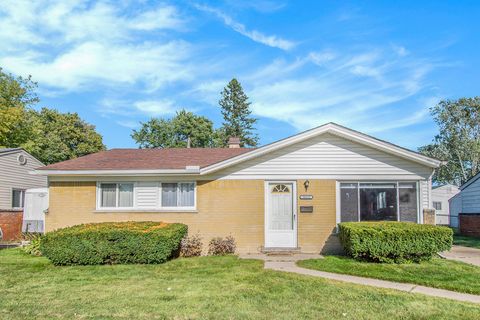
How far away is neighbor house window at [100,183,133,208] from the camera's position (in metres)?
13.1

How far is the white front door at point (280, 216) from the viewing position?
496 inches

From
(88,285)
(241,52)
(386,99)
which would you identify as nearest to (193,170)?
(88,285)

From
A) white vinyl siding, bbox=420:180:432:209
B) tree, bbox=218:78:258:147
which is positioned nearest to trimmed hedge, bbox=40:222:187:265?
white vinyl siding, bbox=420:180:432:209

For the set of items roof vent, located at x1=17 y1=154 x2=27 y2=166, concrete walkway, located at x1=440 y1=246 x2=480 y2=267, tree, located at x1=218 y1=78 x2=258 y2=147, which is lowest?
concrete walkway, located at x1=440 y1=246 x2=480 y2=267

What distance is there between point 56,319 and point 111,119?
2622cm

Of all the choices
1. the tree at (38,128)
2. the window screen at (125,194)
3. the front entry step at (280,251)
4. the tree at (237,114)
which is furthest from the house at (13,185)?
the tree at (237,114)

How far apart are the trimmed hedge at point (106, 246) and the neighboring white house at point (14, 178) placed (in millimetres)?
10530

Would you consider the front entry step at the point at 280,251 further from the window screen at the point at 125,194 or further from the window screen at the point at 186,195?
the window screen at the point at 125,194

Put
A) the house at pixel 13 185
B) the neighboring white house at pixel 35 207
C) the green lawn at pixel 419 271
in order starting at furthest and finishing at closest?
1. the house at pixel 13 185
2. the neighboring white house at pixel 35 207
3. the green lawn at pixel 419 271

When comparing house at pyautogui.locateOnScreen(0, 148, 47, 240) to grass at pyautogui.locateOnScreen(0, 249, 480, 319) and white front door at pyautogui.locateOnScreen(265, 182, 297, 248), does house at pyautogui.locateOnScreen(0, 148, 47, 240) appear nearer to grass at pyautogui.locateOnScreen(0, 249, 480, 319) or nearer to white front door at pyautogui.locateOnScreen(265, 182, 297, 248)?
grass at pyautogui.locateOnScreen(0, 249, 480, 319)

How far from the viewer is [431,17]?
1372 cm

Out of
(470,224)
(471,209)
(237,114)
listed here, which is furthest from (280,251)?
(237,114)

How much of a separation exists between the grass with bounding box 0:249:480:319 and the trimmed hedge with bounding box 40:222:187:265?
0.60 m

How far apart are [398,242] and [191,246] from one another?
597 cm
